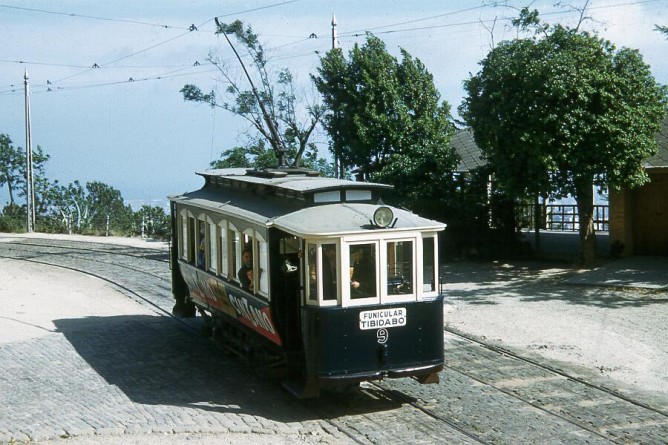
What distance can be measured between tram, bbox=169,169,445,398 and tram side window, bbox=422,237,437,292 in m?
0.01

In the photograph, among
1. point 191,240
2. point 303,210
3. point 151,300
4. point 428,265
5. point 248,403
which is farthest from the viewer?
point 151,300

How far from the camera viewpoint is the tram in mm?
10703

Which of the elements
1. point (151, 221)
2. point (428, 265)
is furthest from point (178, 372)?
point (151, 221)

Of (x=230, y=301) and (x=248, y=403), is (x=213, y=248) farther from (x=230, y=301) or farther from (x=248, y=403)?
(x=248, y=403)

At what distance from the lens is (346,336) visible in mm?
10719

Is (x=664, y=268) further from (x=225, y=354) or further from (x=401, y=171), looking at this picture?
(x=225, y=354)

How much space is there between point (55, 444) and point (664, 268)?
1722 centimetres

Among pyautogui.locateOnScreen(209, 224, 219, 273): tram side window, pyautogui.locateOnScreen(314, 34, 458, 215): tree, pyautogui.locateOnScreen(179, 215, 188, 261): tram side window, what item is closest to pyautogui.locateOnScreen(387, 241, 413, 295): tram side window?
pyautogui.locateOnScreen(209, 224, 219, 273): tram side window

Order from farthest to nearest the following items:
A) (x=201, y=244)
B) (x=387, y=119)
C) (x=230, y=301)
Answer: (x=387, y=119) → (x=201, y=244) → (x=230, y=301)

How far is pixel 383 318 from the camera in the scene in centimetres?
1085

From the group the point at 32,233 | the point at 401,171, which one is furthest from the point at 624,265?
the point at 32,233

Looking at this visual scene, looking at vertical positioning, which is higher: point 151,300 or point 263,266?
point 263,266

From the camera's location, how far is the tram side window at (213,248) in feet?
45.3

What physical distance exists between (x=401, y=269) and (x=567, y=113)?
39.8 ft
